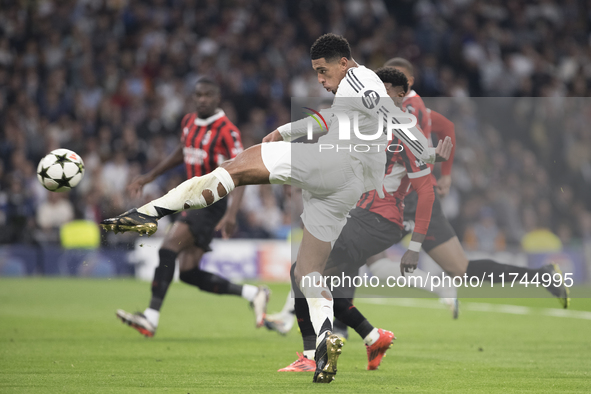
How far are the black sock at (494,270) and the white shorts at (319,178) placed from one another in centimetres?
217

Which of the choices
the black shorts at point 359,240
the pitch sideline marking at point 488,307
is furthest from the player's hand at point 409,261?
the pitch sideline marking at point 488,307

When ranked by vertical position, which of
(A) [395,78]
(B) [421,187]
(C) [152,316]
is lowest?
(C) [152,316]

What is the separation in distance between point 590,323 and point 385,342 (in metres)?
4.68

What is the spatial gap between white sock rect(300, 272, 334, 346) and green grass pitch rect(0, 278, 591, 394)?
1.42 feet

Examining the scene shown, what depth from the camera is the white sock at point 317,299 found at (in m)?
5.05

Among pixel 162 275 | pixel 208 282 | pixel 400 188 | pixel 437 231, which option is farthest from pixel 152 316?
pixel 437 231

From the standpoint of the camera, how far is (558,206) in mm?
14508

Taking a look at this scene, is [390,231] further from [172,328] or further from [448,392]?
[172,328]

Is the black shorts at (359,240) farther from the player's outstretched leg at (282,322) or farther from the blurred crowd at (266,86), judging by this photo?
the blurred crowd at (266,86)

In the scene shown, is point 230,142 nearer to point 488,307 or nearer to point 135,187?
point 135,187

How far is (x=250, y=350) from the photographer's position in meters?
6.96

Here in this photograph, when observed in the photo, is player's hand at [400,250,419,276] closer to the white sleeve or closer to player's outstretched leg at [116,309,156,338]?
the white sleeve

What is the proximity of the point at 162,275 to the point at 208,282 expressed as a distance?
1.72ft

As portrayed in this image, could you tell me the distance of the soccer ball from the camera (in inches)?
235
